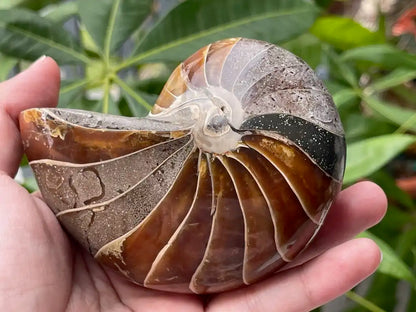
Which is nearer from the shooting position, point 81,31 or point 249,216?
point 249,216

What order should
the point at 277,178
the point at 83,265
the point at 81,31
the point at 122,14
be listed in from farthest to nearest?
the point at 81,31
the point at 122,14
the point at 83,265
the point at 277,178

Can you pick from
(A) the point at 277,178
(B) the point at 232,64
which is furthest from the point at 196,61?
(A) the point at 277,178

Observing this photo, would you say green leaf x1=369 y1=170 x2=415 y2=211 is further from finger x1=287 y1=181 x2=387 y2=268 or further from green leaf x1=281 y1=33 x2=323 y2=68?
finger x1=287 y1=181 x2=387 y2=268

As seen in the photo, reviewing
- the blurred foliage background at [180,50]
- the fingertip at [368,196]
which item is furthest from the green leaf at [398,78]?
the fingertip at [368,196]

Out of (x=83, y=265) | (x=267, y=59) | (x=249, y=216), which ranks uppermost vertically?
(x=267, y=59)

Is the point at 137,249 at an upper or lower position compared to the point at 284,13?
lower

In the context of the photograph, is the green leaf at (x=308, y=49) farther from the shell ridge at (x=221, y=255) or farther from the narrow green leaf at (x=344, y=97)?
the shell ridge at (x=221, y=255)

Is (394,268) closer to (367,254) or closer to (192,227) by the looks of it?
(367,254)

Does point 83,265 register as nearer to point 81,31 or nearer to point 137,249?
point 137,249
